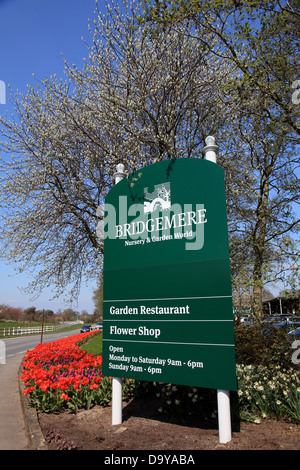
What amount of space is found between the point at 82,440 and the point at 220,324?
2.10m

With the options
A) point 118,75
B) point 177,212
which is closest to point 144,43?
point 118,75

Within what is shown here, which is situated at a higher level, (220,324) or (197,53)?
(197,53)

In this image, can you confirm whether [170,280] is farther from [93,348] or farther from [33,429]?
[93,348]

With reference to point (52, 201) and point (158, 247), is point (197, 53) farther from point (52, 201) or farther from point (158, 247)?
point (158, 247)

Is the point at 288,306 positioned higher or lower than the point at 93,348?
higher

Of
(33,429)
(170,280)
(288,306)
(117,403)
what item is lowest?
(33,429)

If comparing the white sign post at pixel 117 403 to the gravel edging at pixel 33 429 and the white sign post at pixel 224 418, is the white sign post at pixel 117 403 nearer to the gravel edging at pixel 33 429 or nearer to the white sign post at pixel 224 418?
the gravel edging at pixel 33 429

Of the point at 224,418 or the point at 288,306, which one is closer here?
the point at 224,418

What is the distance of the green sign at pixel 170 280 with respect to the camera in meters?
3.55

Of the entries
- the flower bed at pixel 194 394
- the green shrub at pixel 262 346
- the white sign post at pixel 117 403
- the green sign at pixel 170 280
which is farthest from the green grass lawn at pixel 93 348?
the green sign at pixel 170 280

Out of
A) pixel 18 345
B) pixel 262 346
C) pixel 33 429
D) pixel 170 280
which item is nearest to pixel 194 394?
pixel 170 280

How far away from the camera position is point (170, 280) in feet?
13.0

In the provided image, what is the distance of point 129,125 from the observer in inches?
329

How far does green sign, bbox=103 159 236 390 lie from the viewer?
355 cm
